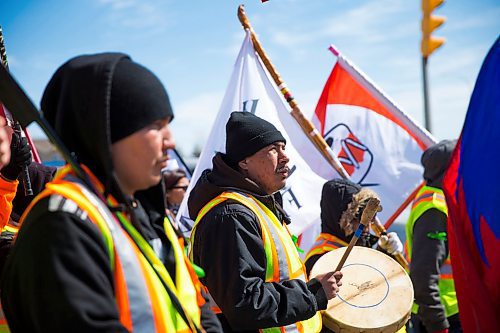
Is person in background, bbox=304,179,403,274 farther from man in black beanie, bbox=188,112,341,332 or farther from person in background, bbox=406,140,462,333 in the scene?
man in black beanie, bbox=188,112,341,332

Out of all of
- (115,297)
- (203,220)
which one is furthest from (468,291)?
(115,297)

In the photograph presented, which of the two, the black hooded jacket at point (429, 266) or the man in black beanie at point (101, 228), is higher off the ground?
the man in black beanie at point (101, 228)

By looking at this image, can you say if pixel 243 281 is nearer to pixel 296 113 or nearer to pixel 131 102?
pixel 131 102

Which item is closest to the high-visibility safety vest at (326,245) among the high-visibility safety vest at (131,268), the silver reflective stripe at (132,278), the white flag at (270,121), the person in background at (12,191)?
the white flag at (270,121)

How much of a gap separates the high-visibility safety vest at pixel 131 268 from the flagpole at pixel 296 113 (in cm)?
351

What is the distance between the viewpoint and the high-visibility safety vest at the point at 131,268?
1535 mm

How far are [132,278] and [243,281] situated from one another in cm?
111

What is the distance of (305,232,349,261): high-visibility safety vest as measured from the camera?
160 inches

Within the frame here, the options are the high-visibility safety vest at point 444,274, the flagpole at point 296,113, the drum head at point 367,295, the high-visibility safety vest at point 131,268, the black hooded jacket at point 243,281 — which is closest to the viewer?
the high-visibility safety vest at point 131,268

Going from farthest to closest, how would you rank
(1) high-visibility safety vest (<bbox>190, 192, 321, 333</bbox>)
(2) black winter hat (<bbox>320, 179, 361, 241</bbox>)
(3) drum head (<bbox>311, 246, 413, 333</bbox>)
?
1. (2) black winter hat (<bbox>320, 179, 361, 241</bbox>)
2. (3) drum head (<bbox>311, 246, 413, 333</bbox>)
3. (1) high-visibility safety vest (<bbox>190, 192, 321, 333</bbox>)

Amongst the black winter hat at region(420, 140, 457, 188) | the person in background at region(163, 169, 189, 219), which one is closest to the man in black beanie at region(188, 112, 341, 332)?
the black winter hat at region(420, 140, 457, 188)

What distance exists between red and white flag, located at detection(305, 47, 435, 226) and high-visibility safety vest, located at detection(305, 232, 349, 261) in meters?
1.72

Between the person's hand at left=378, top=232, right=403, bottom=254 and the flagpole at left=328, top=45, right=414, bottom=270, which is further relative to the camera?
the flagpole at left=328, top=45, right=414, bottom=270

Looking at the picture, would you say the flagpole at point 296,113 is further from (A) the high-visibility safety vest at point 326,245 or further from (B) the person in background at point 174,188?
(B) the person in background at point 174,188
